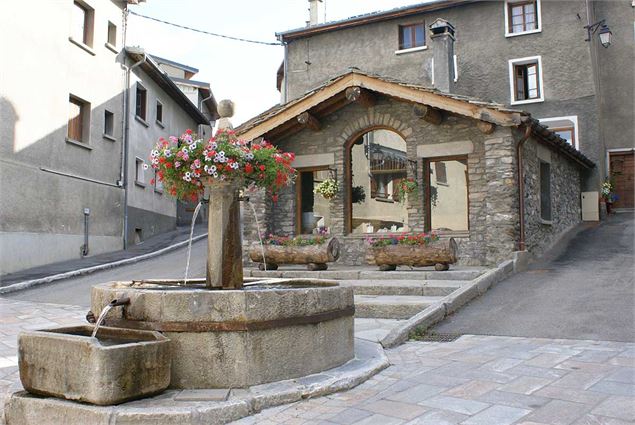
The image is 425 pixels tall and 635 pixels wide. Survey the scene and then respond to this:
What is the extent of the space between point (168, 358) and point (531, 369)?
2934 mm

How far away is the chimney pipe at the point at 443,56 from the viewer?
15062 mm

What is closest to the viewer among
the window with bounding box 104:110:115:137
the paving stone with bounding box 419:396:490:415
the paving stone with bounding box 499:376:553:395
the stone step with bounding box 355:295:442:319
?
the paving stone with bounding box 419:396:490:415

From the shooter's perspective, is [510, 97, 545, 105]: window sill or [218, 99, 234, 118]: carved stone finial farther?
[510, 97, 545, 105]: window sill

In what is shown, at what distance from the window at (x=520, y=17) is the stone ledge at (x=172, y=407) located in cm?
1698

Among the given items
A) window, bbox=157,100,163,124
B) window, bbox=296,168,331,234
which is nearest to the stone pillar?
window, bbox=296,168,331,234

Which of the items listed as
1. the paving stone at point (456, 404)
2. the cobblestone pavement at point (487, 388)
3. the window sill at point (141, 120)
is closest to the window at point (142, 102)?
the window sill at point (141, 120)

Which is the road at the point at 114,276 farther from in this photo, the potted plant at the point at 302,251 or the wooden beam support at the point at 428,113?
the wooden beam support at the point at 428,113

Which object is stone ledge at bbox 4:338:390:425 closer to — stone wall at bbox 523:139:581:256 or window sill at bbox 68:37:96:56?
stone wall at bbox 523:139:581:256

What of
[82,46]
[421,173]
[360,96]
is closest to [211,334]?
[421,173]

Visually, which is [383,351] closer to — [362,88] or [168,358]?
[168,358]

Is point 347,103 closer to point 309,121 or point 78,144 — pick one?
point 309,121

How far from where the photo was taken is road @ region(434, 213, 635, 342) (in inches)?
254

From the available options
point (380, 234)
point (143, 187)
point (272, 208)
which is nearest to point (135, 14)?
point (143, 187)

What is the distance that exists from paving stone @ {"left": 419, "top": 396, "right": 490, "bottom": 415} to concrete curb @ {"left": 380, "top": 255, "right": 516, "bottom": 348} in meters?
2.04
